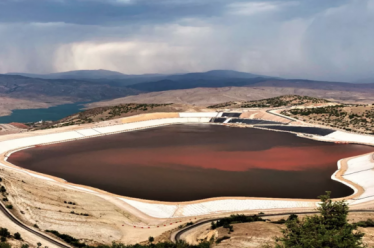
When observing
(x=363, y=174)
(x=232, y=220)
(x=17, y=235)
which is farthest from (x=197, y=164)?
(x=17, y=235)

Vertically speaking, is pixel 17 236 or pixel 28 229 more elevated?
pixel 17 236

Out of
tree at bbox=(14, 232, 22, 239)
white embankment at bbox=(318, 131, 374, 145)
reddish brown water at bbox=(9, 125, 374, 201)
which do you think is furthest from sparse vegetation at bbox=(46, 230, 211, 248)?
white embankment at bbox=(318, 131, 374, 145)

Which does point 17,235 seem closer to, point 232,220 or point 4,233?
point 4,233

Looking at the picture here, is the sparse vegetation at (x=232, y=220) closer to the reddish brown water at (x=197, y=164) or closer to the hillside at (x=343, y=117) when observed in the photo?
the reddish brown water at (x=197, y=164)

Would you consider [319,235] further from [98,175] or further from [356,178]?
[98,175]

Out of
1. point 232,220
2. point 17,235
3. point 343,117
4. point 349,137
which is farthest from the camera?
point 343,117

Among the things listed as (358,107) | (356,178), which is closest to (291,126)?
(358,107)

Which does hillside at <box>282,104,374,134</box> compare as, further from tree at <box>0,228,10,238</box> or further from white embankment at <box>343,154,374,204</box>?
tree at <box>0,228,10,238</box>
